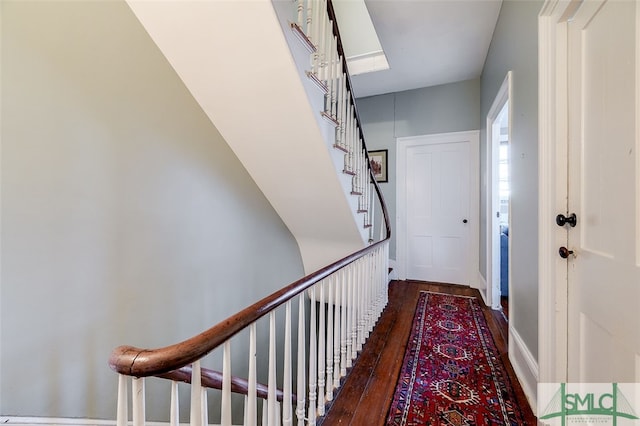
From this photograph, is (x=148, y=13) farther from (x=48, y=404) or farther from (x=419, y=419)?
(x=419, y=419)

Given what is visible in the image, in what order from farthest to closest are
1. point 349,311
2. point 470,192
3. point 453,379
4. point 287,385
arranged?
point 470,192 → point 349,311 → point 453,379 → point 287,385

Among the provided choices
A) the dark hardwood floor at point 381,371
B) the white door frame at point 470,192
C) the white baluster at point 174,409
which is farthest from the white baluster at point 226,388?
the white door frame at point 470,192

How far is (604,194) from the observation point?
0.97 meters

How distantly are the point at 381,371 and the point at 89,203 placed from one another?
6.54 feet

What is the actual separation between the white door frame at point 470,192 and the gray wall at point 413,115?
0.23ft

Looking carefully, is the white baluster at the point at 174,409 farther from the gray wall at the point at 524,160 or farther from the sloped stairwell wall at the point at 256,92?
the gray wall at the point at 524,160

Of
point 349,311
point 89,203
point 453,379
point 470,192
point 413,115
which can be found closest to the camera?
point 89,203

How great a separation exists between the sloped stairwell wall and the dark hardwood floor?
3.30ft

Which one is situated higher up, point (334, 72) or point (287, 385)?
point (334, 72)

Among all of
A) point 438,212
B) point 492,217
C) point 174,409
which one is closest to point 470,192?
point 438,212

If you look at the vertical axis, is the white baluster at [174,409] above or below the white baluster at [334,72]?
below

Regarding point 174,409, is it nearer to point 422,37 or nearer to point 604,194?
point 604,194

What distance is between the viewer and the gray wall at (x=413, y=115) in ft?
11.3

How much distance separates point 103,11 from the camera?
4.61ft
